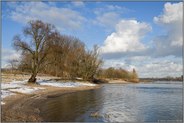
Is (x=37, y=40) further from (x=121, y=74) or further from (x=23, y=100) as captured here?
(x=121, y=74)

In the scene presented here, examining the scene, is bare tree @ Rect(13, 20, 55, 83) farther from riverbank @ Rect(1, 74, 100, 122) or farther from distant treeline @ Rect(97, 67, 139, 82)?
distant treeline @ Rect(97, 67, 139, 82)

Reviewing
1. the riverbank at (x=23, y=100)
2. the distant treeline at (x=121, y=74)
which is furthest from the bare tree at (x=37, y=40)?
the distant treeline at (x=121, y=74)

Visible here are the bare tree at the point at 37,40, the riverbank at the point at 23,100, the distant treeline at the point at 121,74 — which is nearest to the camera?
the riverbank at the point at 23,100

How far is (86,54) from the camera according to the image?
74938mm

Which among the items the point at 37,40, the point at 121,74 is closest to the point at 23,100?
the point at 37,40

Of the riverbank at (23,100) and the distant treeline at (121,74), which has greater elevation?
the distant treeline at (121,74)

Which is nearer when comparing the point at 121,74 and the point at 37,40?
the point at 37,40

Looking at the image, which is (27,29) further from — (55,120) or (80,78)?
(80,78)

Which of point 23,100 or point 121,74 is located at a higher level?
point 121,74

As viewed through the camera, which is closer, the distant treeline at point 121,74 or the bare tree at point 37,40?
the bare tree at point 37,40

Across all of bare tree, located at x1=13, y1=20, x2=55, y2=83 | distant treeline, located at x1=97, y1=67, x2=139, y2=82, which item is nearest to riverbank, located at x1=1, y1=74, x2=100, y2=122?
bare tree, located at x1=13, y1=20, x2=55, y2=83

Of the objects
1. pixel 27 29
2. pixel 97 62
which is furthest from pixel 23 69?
pixel 97 62

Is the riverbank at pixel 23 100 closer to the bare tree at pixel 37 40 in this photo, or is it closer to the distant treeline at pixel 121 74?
the bare tree at pixel 37 40

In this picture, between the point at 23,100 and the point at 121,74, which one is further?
the point at 121,74
